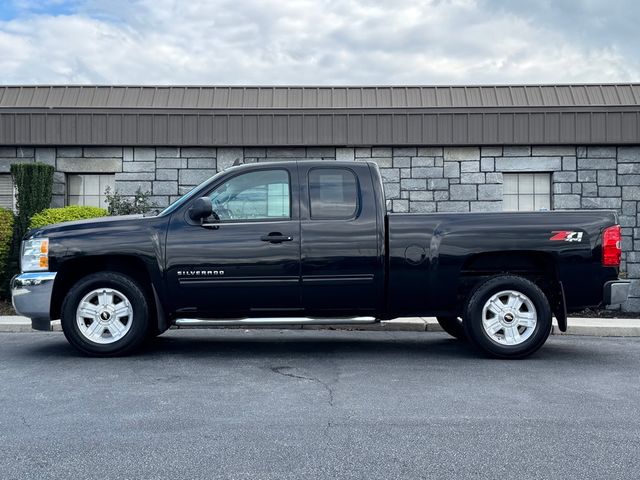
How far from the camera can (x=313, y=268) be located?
7.28 m

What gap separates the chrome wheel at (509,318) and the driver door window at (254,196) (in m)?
2.21

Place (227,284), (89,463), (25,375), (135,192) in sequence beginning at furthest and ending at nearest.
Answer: (135,192), (227,284), (25,375), (89,463)

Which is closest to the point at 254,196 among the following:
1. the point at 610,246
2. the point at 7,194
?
the point at 610,246

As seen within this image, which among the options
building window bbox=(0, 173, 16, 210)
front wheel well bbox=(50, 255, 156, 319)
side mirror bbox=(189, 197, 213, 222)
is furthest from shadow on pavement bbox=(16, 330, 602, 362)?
building window bbox=(0, 173, 16, 210)

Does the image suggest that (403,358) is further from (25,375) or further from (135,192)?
(135,192)

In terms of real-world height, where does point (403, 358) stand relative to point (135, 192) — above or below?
below

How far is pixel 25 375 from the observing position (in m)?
6.48

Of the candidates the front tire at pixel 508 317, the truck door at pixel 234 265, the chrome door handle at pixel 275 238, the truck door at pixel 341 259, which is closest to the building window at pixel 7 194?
the truck door at pixel 234 265

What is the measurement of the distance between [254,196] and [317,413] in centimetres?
295

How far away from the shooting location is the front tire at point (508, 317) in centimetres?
729

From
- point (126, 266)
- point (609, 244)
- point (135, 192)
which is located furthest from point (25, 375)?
point (135, 192)

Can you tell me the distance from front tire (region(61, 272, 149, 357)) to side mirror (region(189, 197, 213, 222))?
2.94ft

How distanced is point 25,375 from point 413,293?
3598mm

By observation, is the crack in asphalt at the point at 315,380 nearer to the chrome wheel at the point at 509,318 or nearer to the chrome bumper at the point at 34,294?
the chrome wheel at the point at 509,318
